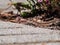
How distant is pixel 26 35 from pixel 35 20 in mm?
806

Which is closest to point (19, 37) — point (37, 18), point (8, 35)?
point (8, 35)

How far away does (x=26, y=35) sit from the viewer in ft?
15.1

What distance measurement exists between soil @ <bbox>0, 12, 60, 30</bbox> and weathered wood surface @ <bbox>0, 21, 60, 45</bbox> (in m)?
0.18

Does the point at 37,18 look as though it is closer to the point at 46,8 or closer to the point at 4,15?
the point at 46,8

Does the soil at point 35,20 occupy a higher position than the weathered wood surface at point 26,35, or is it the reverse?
the soil at point 35,20

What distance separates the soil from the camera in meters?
5.09

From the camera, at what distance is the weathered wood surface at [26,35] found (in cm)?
432

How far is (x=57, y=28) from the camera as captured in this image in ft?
16.2

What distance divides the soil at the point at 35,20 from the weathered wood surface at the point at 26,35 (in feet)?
0.59

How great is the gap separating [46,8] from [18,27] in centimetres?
80

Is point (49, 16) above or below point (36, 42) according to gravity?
above

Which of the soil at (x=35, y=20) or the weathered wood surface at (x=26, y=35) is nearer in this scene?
the weathered wood surface at (x=26, y=35)

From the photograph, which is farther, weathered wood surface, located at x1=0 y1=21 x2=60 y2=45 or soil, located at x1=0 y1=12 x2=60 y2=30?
soil, located at x1=0 y1=12 x2=60 y2=30

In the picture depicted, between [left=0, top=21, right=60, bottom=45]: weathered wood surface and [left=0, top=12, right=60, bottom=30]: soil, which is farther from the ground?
[left=0, top=12, right=60, bottom=30]: soil
